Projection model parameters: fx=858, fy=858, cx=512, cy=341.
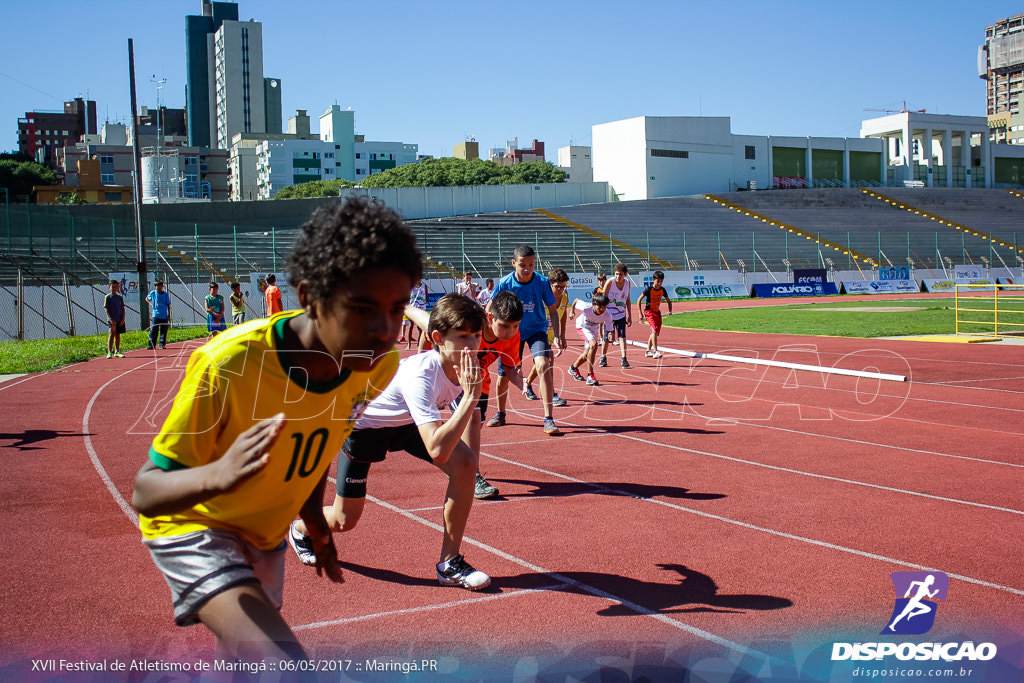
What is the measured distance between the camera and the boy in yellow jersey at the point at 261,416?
7.34ft

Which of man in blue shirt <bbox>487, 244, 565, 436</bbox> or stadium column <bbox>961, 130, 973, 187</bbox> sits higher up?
stadium column <bbox>961, 130, 973, 187</bbox>

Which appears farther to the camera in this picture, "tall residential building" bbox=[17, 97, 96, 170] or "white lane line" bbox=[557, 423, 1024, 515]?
"tall residential building" bbox=[17, 97, 96, 170]

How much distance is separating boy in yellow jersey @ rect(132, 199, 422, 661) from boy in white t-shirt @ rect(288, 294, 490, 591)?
173cm

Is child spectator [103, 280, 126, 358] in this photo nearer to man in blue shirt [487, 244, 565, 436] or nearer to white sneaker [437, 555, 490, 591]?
man in blue shirt [487, 244, 565, 436]

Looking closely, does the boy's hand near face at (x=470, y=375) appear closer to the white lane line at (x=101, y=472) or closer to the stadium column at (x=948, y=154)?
the white lane line at (x=101, y=472)

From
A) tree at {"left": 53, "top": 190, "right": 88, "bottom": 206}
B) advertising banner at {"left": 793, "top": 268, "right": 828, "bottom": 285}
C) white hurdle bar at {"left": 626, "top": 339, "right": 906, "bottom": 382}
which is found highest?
tree at {"left": 53, "top": 190, "right": 88, "bottom": 206}

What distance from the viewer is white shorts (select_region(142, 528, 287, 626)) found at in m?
2.38

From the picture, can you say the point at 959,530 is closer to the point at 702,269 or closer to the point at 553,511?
the point at 553,511

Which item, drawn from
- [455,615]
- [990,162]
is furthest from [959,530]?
[990,162]

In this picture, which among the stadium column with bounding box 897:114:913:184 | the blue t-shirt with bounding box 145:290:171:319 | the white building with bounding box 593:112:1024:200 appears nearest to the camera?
the blue t-shirt with bounding box 145:290:171:319

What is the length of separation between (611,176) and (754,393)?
68091 mm

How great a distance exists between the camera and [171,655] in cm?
413

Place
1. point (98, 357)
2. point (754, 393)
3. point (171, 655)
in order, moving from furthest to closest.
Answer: point (98, 357) < point (754, 393) < point (171, 655)

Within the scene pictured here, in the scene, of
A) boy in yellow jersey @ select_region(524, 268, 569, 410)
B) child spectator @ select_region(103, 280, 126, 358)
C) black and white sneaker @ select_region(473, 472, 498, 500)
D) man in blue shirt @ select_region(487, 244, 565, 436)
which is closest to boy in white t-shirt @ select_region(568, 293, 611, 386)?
boy in yellow jersey @ select_region(524, 268, 569, 410)
